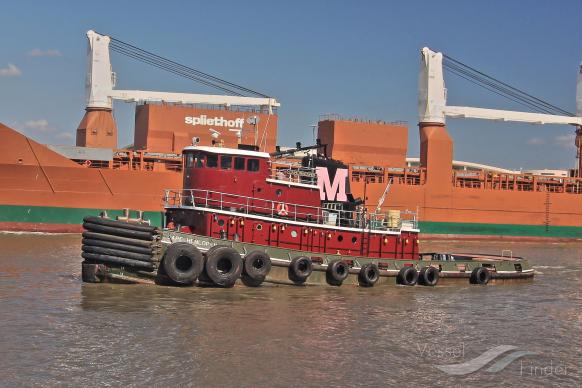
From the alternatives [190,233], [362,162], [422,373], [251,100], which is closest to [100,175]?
[251,100]

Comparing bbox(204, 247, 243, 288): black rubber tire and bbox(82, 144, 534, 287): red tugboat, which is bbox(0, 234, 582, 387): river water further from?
bbox(82, 144, 534, 287): red tugboat

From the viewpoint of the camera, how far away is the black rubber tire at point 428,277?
23359mm

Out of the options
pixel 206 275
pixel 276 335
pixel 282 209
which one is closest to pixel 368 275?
pixel 282 209

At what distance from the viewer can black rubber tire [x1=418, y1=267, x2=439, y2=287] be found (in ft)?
76.6

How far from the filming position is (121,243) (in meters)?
18.6

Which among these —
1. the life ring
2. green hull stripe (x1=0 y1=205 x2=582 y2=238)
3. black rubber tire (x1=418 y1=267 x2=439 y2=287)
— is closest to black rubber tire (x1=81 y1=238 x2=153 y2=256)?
the life ring

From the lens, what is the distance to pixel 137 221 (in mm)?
19234

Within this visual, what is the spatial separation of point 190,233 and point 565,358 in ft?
35.0

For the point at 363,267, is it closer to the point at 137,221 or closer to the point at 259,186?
the point at 259,186

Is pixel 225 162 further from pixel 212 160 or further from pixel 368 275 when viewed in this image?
pixel 368 275

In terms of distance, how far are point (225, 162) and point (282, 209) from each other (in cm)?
234

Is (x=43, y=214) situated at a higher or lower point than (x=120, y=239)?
higher

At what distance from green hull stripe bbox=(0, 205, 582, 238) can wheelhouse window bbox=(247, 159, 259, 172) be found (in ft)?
70.7

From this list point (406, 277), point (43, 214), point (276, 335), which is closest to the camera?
point (276, 335)
